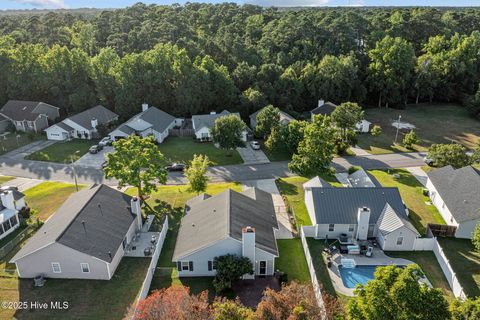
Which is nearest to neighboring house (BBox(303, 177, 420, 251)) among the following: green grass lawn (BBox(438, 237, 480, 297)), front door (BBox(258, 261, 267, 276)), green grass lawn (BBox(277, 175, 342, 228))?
green grass lawn (BBox(277, 175, 342, 228))

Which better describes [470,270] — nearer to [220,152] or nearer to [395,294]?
Result: [395,294]

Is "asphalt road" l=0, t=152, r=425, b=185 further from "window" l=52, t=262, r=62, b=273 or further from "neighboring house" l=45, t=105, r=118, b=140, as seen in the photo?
"window" l=52, t=262, r=62, b=273

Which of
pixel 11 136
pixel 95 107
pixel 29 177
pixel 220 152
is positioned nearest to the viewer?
pixel 29 177

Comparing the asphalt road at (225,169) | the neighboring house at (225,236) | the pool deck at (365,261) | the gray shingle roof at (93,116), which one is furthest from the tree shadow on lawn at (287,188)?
the gray shingle roof at (93,116)

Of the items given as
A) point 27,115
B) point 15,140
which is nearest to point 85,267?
point 15,140

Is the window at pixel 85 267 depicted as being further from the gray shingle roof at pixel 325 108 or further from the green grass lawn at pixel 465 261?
the gray shingle roof at pixel 325 108

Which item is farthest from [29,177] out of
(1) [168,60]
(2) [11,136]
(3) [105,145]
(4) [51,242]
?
(1) [168,60]

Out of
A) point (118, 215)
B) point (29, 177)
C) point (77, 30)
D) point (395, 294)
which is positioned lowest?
point (29, 177)
